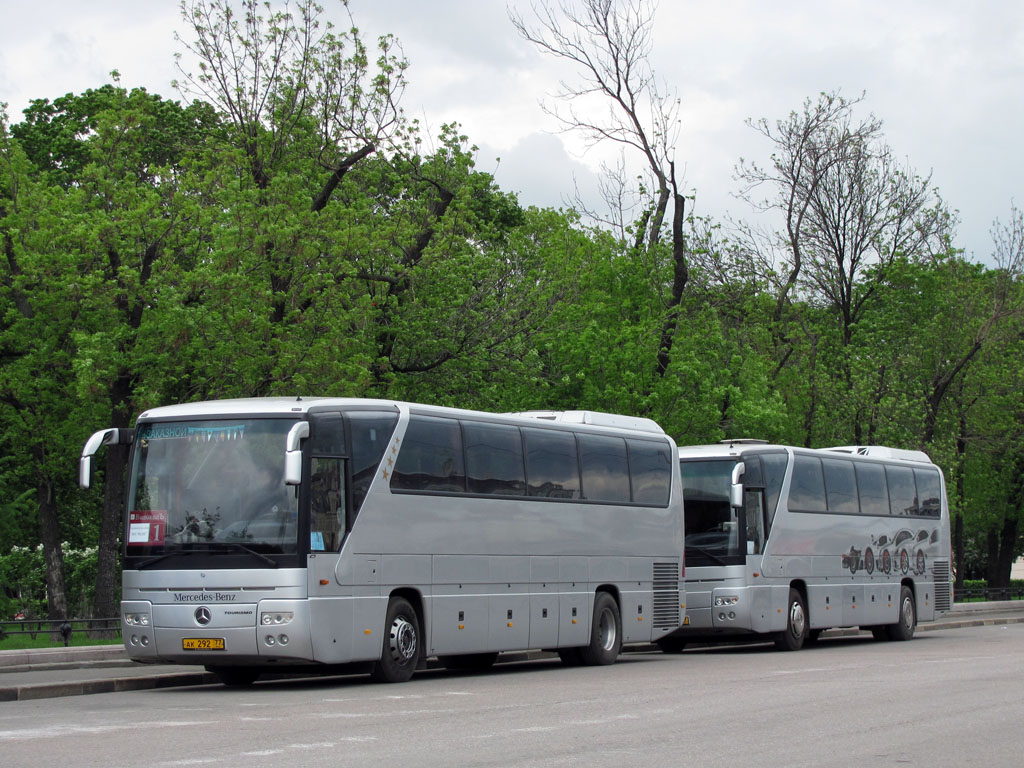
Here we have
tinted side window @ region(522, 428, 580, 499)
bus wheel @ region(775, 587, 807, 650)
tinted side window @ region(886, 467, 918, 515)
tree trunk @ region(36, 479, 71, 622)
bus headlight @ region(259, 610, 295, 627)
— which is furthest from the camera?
tree trunk @ region(36, 479, 71, 622)

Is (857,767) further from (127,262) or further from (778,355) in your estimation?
(778,355)

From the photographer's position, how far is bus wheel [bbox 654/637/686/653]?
1077 inches

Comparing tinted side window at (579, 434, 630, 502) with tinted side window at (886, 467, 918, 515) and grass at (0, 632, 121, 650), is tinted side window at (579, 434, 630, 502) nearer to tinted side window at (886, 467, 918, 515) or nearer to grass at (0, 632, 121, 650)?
grass at (0, 632, 121, 650)

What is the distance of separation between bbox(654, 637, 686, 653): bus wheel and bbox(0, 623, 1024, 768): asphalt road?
748cm

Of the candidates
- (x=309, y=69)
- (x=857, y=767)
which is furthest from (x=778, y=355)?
(x=857, y=767)

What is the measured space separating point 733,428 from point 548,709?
24325 millimetres

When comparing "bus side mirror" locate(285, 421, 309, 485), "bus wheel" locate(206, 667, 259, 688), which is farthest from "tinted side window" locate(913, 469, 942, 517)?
"bus side mirror" locate(285, 421, 309, 485)

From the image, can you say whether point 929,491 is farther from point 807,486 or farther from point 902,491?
point 807,486

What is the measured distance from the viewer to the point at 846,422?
44188 mm

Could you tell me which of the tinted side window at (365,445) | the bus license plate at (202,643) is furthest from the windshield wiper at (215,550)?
the tinted side window at (365,445)

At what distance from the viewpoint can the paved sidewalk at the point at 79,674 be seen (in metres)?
16.1

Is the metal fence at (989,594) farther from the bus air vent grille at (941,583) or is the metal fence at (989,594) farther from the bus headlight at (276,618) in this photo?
the bus headlight at (276,618)

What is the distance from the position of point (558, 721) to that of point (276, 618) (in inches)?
191

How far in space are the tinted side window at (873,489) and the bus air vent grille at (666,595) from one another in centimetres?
690
